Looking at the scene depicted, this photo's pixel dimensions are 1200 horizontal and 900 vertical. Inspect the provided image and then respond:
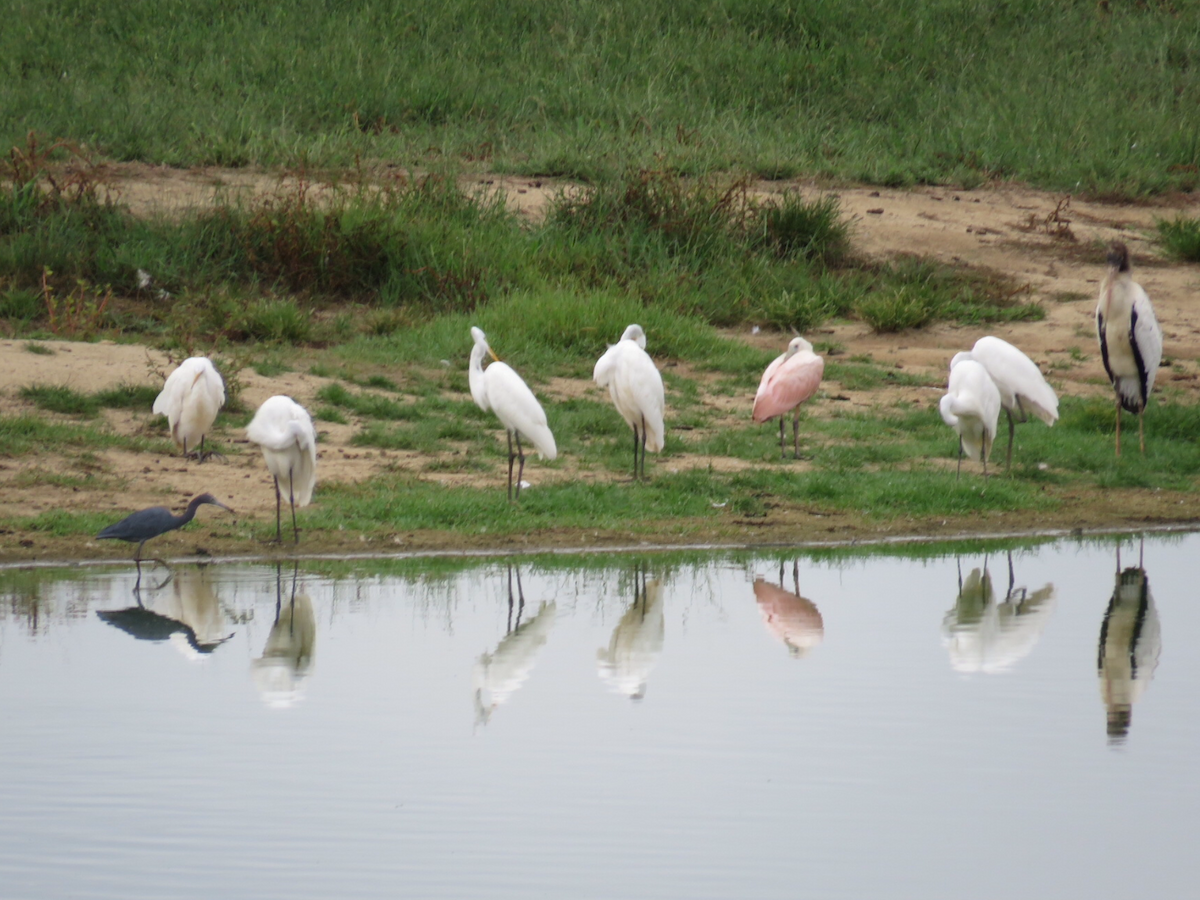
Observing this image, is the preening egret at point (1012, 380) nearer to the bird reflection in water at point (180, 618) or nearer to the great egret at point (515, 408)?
the great egret at point (515, 408)

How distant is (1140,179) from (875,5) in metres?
Result: 6.40

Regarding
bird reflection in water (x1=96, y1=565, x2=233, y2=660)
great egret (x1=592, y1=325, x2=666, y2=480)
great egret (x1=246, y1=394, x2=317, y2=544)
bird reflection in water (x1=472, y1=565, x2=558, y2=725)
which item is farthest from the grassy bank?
bird reflection in water (x1=472, y1=565, x2=558, y2=725)

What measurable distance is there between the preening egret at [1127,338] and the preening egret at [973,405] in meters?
1.68

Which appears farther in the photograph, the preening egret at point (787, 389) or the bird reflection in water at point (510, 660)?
the preening egret at point (787, 389)

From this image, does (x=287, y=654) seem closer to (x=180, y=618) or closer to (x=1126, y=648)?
(x=180, y=618)

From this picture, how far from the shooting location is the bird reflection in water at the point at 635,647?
243 inches

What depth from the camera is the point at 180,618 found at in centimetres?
704

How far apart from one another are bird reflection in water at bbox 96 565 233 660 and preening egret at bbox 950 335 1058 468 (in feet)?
17.4

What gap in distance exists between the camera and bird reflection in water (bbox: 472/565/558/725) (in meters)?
5.91

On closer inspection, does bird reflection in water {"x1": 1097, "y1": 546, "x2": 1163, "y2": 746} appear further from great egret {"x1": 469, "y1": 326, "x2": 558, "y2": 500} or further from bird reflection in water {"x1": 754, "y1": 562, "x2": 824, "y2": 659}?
great egret {"x1": 469, "y1": 326, "x2": 558, "y2": 500}

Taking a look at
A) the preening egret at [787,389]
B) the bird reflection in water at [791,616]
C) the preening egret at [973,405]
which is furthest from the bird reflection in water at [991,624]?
the preening egret at [787,389]

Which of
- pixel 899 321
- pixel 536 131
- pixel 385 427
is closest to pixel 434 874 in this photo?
pixel 385 427

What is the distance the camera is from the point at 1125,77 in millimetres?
23359

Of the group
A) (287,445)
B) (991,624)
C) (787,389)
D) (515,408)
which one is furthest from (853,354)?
(991,624)
